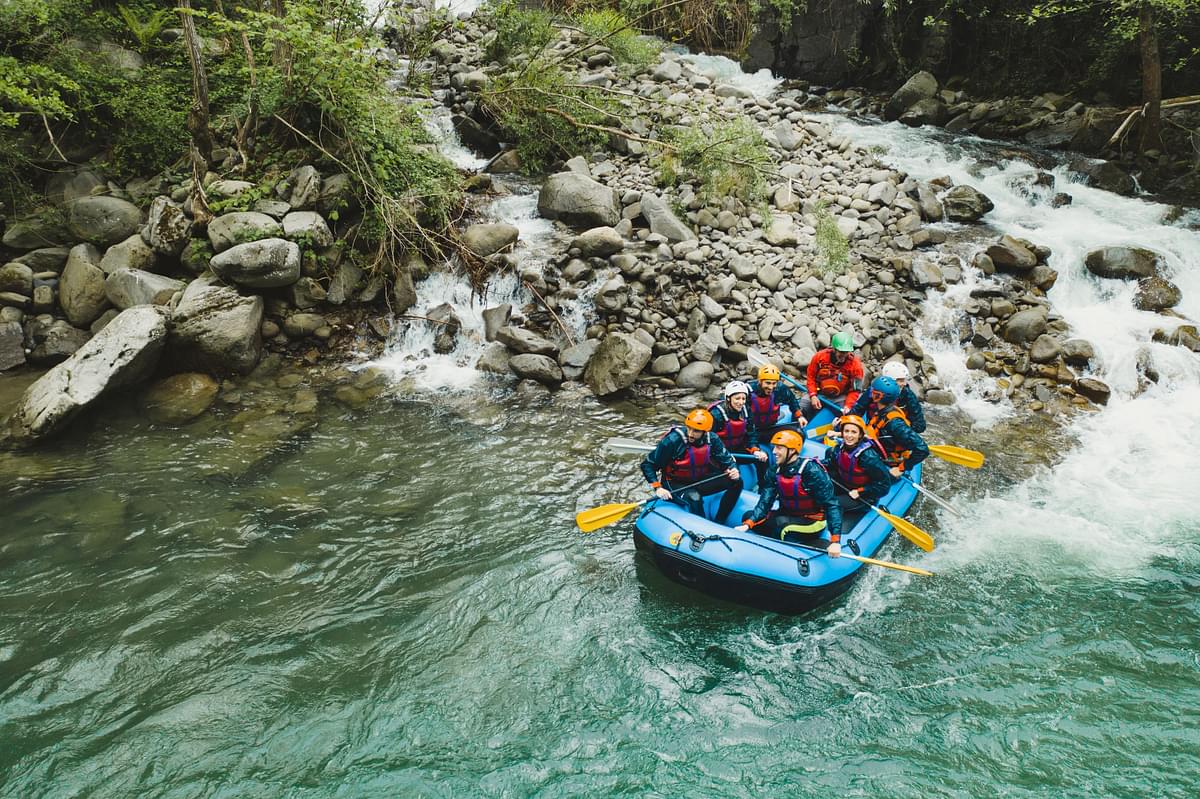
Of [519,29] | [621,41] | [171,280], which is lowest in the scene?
[171,280]

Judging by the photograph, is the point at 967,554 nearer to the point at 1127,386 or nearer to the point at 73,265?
the point at 1127,386

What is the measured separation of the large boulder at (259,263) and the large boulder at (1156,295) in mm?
10744

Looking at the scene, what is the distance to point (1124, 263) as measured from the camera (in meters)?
8.77

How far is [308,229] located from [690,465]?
599cm

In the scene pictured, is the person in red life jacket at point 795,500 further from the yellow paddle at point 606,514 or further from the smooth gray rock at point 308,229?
the smooth gray rock at point 308,229

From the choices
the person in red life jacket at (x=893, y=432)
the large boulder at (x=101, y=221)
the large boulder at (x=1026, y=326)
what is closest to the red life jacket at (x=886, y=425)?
the person in red life jacket at (x=893, y=432)

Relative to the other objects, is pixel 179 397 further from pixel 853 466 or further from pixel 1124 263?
pixel 1124 263

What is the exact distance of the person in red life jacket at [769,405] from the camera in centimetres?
621

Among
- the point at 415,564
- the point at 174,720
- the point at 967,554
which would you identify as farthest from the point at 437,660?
the point at 967,554

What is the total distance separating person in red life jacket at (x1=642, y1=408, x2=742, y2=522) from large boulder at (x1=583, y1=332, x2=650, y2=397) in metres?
2.54

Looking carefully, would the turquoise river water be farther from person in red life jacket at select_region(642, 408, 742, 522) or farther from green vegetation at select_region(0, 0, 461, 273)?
green vegetation at select_region(0, 0, 461, 273)

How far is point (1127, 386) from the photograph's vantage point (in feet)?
25.4

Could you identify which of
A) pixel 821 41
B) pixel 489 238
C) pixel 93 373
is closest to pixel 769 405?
pixel 489 238

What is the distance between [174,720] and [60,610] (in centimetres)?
156
